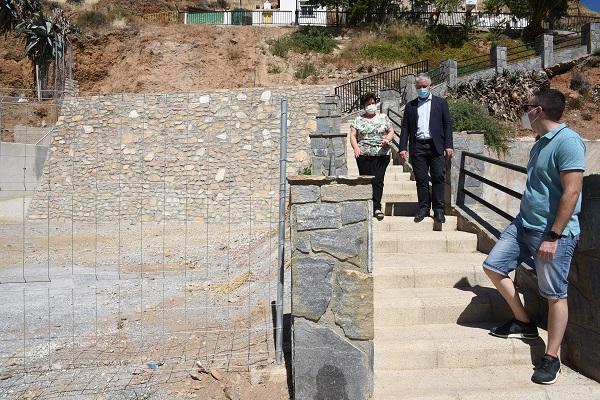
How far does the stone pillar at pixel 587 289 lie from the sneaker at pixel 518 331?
23 cm

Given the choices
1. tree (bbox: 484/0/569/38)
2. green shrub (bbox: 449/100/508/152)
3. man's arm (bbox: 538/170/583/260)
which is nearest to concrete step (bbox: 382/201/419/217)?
man's arm (bbox: 538/170/583/260)

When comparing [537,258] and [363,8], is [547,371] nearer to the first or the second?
[537,258]

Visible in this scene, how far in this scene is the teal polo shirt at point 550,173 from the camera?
8.89 ft

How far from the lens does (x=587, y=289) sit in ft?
9.84

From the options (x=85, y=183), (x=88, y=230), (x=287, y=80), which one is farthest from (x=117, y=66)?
(x=88, y=230)

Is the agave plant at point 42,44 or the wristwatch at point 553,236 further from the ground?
the agave plant at point 42,44

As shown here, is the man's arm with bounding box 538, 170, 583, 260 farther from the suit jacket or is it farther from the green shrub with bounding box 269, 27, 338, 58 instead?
the green shrub with bounding box 269, 27, 338, 58

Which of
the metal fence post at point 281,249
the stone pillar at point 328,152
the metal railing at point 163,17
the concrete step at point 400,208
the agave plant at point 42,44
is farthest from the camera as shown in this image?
the metal railing at point 163,17

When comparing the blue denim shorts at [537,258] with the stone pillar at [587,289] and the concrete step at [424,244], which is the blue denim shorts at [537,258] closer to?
the stone pillar at [587,289]

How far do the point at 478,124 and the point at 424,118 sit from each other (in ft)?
21.8

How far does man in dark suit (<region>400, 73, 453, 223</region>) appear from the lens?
5109 mm

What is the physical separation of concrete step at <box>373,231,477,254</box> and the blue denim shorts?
64.8 inches

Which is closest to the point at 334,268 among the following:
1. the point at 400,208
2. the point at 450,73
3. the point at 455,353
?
the point at 455,353

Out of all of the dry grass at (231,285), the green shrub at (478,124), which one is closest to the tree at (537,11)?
the green shrub at (478,124)
